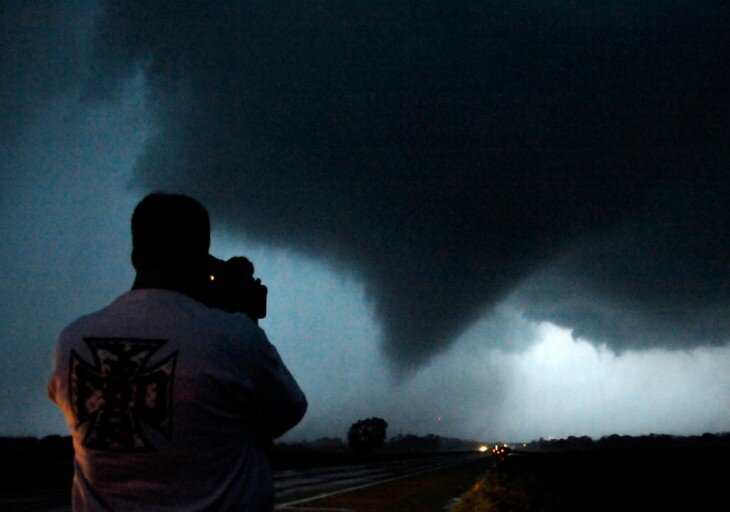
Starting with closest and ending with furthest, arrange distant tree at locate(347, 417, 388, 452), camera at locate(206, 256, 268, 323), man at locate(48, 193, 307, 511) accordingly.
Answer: man at locate(48, 193, 307, 511) < camera at locate(206, 256, 268, 323) < distant tree at locate(347, 417, 388, 452)

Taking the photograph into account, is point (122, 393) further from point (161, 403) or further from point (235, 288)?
point (235, 288)

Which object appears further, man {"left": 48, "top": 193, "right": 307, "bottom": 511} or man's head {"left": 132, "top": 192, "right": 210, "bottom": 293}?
man's head {"left": 132, "top": 192, "right": 210, "bottom": 293}

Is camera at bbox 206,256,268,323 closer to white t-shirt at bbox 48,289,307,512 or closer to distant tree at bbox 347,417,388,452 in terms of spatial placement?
white t-shirt at bbox 48,289,307,512

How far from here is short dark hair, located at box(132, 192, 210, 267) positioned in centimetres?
199

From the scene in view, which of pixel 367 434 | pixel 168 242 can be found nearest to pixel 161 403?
pixel 168 242

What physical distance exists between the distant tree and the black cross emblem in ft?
485

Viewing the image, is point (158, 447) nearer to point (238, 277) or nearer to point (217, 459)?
point (217, 459)

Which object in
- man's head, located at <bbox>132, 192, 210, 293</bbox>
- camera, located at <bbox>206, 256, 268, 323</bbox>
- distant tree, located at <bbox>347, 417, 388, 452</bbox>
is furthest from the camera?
distant tree, located at <bbox>347, 417, 388, 452</bbox>

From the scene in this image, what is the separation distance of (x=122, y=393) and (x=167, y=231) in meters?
0.55

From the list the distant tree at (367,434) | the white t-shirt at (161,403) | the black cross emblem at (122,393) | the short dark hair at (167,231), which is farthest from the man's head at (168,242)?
the distant tree at (367,434)

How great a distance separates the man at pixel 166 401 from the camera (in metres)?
1.68

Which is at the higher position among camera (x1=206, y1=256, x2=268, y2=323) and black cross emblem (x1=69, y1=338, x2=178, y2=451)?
camera (x1=206, y1=256, x2=268, y2=323)

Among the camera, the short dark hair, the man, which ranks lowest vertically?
the man

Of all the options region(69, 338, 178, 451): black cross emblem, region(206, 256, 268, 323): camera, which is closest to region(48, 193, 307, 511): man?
region(69, 338, 178, 451): black cross emblem
